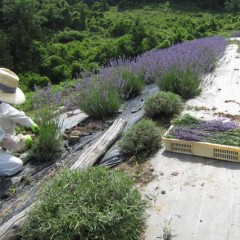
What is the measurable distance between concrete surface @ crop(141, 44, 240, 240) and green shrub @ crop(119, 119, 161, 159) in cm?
15

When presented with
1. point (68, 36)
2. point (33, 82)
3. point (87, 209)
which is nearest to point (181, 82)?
point (87, 209)

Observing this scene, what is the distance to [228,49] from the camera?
12.0m

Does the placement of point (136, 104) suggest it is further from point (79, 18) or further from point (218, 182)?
point (79, 18)

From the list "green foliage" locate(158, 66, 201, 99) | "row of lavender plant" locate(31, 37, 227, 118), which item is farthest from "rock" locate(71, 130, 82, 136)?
"green foliage" locate(158, 66, 201, 99)

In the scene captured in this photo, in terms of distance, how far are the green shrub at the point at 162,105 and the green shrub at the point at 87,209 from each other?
88.8 inches

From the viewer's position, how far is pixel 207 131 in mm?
4293

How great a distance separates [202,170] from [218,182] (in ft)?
0.90

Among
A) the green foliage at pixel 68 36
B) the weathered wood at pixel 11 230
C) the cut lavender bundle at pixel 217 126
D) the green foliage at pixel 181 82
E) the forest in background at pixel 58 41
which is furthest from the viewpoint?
the green foliage at pixel 68 36

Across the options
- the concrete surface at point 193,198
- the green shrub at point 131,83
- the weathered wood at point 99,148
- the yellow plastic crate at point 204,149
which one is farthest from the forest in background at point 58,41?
the concrete surface at point 193,198

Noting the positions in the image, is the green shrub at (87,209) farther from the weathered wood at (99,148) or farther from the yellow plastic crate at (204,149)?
the yellow plastic crate at (204,149)

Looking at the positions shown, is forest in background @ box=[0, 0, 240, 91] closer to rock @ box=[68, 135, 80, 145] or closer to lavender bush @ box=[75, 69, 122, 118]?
lavender bush @ box=[75, 69, 122, 118]

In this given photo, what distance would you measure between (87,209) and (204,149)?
188cm

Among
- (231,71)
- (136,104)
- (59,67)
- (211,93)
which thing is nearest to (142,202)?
(136,104)

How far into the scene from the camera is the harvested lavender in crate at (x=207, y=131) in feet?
13.4
